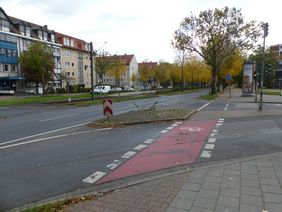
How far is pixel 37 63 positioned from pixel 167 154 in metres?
49.0

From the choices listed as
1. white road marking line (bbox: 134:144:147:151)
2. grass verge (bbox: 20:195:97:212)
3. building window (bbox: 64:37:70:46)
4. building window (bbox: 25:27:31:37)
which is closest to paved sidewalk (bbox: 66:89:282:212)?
grass verge (bbox: 20:195:97:212)

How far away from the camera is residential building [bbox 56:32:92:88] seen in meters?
70.6

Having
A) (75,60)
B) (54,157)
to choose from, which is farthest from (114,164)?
(75,60)

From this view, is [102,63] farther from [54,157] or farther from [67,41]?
[54,157]

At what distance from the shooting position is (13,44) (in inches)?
2058

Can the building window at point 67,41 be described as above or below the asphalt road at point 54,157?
above

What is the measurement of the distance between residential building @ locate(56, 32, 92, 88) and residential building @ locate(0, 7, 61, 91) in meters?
10.8

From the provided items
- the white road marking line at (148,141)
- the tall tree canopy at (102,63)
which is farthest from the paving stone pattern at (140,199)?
the tall tree canopy at (102,63)

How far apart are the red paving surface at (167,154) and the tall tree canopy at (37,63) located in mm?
46217

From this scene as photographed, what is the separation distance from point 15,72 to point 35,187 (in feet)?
177

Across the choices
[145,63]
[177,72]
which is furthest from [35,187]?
[145,63]

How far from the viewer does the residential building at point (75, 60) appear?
70.6m

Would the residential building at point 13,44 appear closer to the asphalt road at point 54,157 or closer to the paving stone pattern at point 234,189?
the asphalt road at point 54,157

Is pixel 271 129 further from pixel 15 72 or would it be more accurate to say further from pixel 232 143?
pixel 15 72
